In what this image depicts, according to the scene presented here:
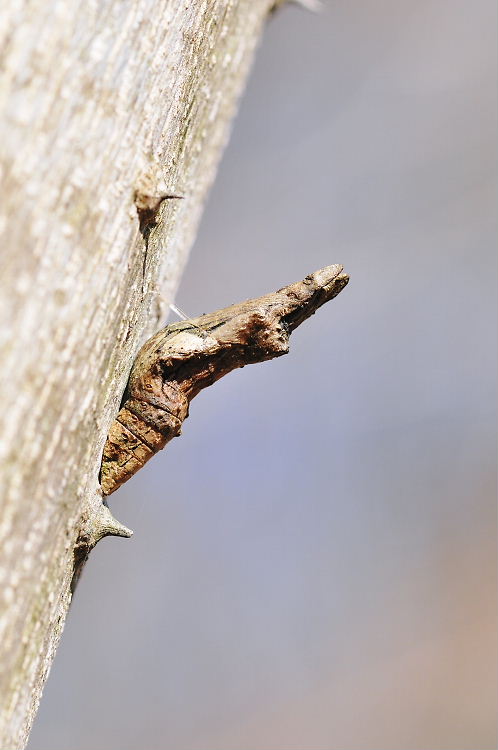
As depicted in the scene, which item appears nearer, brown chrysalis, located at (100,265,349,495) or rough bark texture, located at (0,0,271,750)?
rough bark texture, located at (0,0,271,750)

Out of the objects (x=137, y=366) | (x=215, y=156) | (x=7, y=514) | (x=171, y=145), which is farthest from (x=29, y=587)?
(x=215, y=156)

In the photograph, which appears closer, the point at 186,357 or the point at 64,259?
the point at 64,259

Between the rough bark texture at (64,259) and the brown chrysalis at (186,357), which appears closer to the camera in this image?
the rough bark texture at (64,259)

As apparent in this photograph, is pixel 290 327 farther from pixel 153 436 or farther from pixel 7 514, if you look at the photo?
pixel 7 514
